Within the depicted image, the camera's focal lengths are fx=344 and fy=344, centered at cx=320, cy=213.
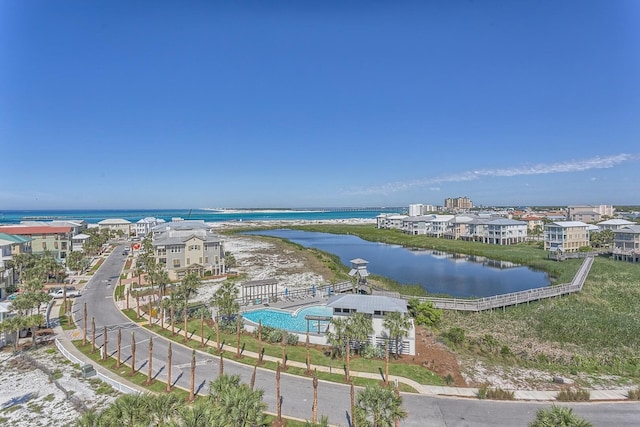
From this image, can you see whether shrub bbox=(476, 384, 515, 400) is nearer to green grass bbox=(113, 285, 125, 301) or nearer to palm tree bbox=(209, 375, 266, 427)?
palm tree bbox=(209, 375, 266, 427)

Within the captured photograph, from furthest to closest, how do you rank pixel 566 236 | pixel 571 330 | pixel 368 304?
pixel 566 236 < pixel 571 330 < pixel 368 304

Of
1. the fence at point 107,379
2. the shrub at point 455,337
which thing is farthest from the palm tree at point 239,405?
the shrub at point 455,337

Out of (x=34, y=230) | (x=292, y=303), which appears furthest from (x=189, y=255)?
(x=34, y=230)

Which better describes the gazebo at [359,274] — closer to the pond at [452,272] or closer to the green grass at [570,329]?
the green grass at [570,329]

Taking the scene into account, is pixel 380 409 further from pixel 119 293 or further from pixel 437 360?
pixel 119 293

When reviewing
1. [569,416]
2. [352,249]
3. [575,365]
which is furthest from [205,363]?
[352,249]

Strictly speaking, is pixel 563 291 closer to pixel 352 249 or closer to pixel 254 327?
pixel 254 327
